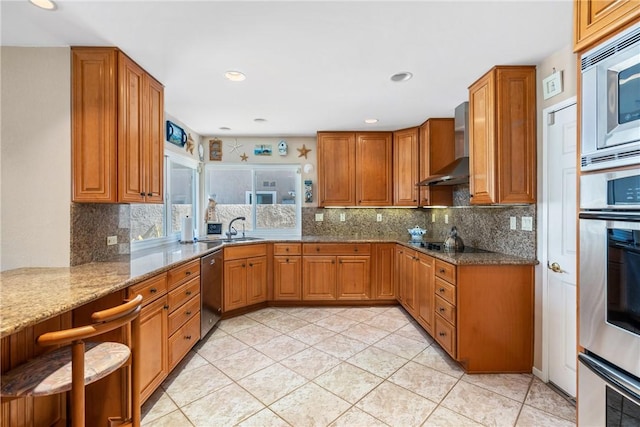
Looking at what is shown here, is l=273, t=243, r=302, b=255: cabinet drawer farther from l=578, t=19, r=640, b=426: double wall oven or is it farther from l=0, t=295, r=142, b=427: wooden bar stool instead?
l=578, t=19, r=640, b=426: double wall oven

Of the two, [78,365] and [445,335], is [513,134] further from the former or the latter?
[78,365]

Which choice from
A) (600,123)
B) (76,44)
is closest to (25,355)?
(76,44)

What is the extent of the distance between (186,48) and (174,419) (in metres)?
2.35

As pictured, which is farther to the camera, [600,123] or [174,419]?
[174,419]

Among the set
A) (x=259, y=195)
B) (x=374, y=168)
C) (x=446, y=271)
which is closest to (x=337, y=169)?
(x=374, y=168)

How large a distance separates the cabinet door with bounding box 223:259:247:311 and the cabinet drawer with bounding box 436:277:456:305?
2.20 meters

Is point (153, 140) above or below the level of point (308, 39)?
below

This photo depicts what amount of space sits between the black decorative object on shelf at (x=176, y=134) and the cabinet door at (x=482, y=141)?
3177 mm

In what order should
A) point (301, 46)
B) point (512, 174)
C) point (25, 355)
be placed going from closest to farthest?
1. point (25, 355)
2. point (301, 46)
3. point (512, 174)

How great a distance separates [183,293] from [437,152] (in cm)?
317

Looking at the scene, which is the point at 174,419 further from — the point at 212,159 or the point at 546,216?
the point at 212,159

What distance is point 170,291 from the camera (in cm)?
212

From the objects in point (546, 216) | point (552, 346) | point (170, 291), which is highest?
point (546, 216)

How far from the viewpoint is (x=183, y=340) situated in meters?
2.31
